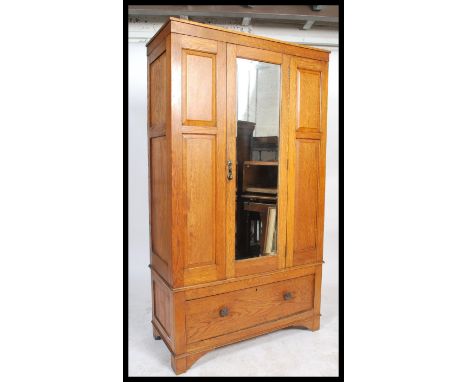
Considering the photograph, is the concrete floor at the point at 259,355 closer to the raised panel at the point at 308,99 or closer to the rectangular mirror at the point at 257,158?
the rectangular mirror at the point at 257,158

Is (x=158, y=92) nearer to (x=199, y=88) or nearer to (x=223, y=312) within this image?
(x=199, y=88)

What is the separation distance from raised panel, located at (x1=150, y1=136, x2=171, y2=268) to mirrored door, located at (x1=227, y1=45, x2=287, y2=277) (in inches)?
14.7

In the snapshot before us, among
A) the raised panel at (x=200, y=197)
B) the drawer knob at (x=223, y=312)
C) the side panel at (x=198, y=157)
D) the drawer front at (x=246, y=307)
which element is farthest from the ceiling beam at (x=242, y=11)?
the drawer knob at (x=223, y=312)

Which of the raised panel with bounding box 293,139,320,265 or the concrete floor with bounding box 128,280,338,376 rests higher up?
the raised panel with bounding box 293,139,320,265

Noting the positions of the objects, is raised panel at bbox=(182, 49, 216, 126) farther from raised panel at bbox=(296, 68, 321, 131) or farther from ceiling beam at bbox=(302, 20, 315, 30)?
ceiling beam at bbox=(302, 20, 315, 30)

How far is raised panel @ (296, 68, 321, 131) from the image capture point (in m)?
2.38

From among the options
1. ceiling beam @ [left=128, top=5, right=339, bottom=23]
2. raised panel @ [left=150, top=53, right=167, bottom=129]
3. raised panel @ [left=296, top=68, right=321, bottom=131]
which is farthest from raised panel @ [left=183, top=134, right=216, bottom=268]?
ceiling beam @ [left=128, top=5, right=339, bottom=23]

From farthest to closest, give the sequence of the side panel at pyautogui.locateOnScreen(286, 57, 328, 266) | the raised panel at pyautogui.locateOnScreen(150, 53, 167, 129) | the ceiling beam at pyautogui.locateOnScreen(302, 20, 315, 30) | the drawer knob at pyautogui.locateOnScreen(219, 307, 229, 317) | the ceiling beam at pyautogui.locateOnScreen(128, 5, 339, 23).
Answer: the ceiling beam at pyautogui.locateOnScreen(302, 20, 315, 30), the ceiling beam at pyautogui.locateOnScreen(128, 5, 339, 23), the side panel at pyautogui.locateOnScreen(286, 57, 328, 266), the drawer knob at pyautogui.locateOnScreen(219, 307, 229, 317), the raised panel at pyautogui.locateOnScreen(150, 53, 167, 129)

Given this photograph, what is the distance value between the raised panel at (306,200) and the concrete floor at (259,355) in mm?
534

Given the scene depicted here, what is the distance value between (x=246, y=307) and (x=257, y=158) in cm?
96

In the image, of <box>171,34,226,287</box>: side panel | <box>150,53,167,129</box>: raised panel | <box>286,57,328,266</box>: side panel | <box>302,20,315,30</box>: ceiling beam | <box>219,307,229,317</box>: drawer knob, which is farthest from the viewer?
<box>302,20,315,30</box>: ceiling beam

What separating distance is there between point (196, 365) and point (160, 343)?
380 mm

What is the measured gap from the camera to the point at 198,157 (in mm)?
2076

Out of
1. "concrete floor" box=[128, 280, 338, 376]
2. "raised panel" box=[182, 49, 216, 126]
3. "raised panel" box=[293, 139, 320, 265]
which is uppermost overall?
"raised panel" box=[182, 49, 216, 126]
